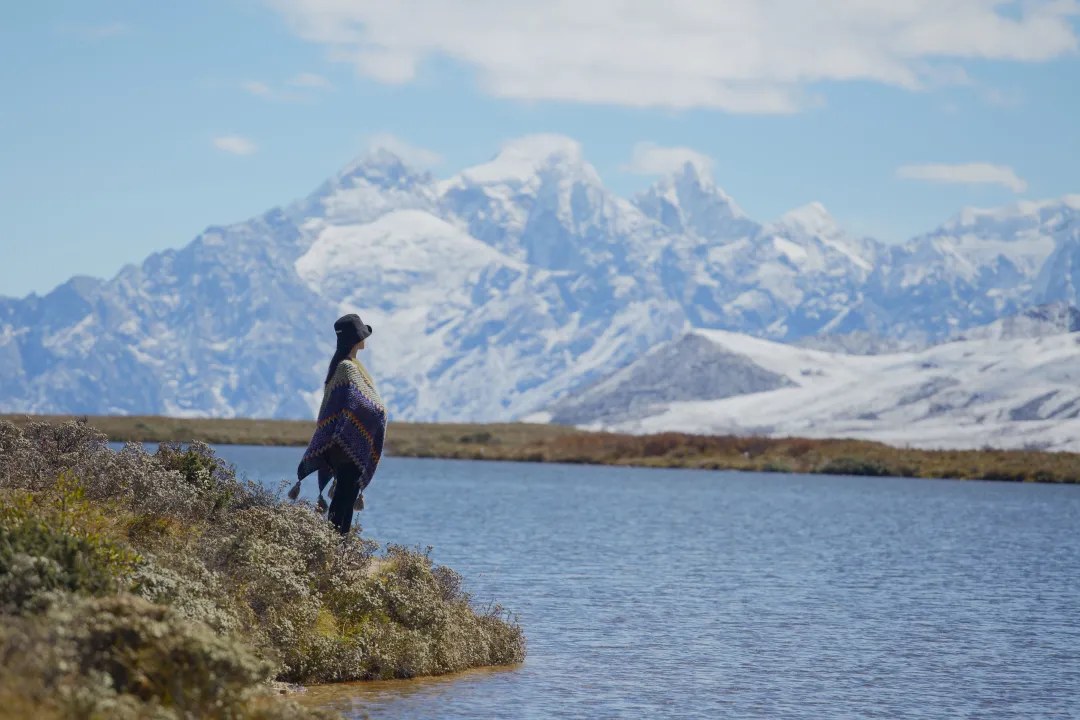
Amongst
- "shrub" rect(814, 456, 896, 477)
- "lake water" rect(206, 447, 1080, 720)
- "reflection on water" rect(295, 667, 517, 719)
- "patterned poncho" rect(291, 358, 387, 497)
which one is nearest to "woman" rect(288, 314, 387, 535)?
"patterned poncho" rect(291, 358, 387, 497)

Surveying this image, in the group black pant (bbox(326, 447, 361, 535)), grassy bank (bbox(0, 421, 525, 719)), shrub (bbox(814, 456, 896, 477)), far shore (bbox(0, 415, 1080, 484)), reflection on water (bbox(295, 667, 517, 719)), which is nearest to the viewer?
grassy bank (bbox(0, 421, 525, 719))

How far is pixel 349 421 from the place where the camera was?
66.8ft

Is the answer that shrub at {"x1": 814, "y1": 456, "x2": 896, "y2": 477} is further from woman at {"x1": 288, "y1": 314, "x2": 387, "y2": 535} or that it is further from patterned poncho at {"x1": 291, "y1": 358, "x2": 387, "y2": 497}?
patterned poncho at {"x1": 291, "y1": 358, "x2": 387, "y2": 497}

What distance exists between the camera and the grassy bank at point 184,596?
39.9 ft

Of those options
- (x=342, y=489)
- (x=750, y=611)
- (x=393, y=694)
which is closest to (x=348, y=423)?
(x=342, y=489)

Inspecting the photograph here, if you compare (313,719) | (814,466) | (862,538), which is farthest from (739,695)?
(814,466)

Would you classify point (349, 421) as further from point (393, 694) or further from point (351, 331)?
point (393, 694)

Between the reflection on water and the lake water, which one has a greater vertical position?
the lake water

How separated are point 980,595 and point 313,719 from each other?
80.7 ft

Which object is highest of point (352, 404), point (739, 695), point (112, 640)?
point (352, 404)

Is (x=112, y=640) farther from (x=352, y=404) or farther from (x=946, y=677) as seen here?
(x=946, y=677)

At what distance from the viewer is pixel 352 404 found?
20.4 metres

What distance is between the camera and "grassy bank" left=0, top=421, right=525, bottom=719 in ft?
39.9

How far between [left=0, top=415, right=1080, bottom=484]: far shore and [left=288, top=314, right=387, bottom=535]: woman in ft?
335
